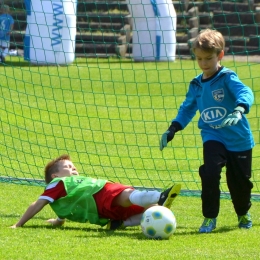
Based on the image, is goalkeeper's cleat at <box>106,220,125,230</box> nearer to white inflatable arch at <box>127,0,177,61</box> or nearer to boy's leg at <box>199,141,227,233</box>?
boy's leg at <box>199,141,227,233</box>

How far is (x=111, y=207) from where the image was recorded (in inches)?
216

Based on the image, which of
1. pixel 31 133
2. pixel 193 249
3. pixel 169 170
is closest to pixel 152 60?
pixel 31 133

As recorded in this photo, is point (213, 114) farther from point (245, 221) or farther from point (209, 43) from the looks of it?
point (245, 221)

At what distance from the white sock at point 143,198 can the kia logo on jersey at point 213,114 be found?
67 centimetres

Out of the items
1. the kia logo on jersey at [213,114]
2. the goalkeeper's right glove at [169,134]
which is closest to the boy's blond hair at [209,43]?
the kia logo on jersey at [213,114]

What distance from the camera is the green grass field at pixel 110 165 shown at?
4.77 meters

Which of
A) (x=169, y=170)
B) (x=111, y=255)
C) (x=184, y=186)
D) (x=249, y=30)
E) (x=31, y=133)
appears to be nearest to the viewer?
(x=111, y=255)

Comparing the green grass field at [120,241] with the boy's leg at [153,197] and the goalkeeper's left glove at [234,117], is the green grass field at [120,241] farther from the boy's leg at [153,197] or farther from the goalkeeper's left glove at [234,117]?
the goalkeeper's left glove at [234,117]

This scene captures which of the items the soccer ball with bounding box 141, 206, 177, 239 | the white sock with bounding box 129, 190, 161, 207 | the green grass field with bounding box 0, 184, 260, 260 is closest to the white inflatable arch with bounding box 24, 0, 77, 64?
the green grass field with bounding box 0, 184, 260, 260

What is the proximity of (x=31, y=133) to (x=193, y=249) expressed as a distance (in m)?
5.37

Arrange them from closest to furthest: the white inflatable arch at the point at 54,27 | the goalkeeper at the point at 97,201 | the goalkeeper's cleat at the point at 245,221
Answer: the goalkeeper at the point at 97,201, the goalkeeper's cleat at the point at 245,221, the white inflatable arch at the point at 54,27

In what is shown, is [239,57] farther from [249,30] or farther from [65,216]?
[65,216]

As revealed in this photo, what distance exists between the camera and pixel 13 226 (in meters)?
5.39

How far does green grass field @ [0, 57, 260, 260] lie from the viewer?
4.77 m
